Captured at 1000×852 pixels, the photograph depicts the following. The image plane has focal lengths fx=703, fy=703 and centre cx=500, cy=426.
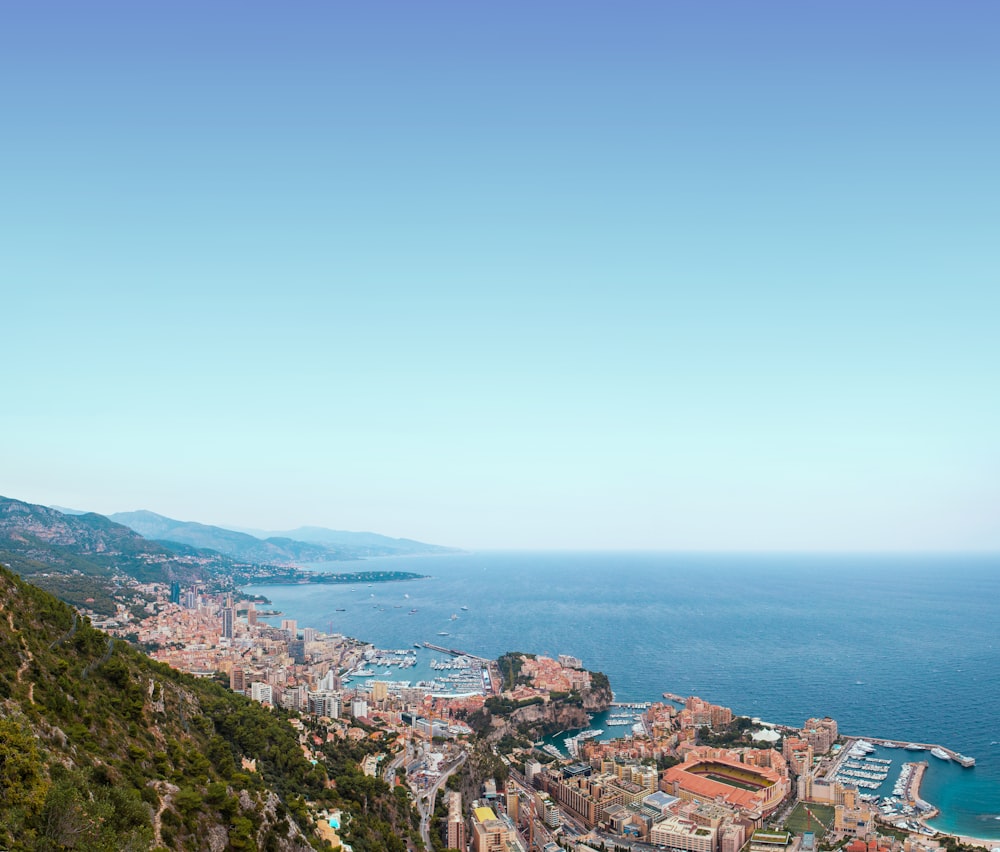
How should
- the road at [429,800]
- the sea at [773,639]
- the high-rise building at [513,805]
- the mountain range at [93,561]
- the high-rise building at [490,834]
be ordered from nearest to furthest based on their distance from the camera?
the high-rise building at [490,834] < the road at [429,800] < the high-rise building at [513,805] < the sea at [773,639] < the mountain range at [93,561]

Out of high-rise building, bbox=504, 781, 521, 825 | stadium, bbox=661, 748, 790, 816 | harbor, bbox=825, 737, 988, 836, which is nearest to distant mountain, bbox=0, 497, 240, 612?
high-rise building, bbox=504, 781, 521, 825

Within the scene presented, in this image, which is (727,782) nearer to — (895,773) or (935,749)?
(895,773)

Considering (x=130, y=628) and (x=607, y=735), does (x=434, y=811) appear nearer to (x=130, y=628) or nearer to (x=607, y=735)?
(x=607, y=735)

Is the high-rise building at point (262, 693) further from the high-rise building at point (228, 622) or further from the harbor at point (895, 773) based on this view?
the harbor at point (895, 773)

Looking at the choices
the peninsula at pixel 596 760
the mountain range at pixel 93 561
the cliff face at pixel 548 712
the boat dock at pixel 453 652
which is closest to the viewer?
the peninsula at pixel 596 760

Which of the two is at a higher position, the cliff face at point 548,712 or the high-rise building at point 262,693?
the high-rise building at point 262,693

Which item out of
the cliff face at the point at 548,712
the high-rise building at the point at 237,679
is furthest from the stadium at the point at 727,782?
the high-rise building at the point at 237,679

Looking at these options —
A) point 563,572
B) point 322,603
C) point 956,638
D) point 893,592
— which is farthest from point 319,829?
point 563,572

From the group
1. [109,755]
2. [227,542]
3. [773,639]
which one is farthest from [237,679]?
[227,542]

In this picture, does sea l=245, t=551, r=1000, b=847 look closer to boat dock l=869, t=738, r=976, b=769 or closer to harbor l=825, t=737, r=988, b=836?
harbor l=825, t=737, r=988, b=836

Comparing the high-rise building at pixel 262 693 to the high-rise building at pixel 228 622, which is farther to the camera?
the high-rise building at pixel 228 622
